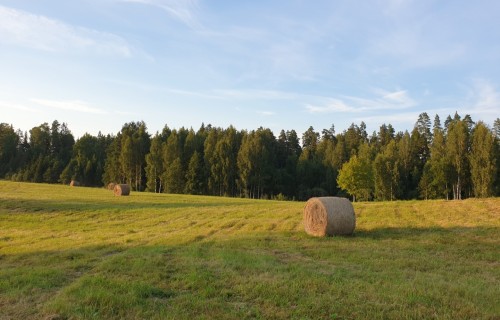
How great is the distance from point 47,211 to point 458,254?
83.2 feet

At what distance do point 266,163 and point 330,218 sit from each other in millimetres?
66833

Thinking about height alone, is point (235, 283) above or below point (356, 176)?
below

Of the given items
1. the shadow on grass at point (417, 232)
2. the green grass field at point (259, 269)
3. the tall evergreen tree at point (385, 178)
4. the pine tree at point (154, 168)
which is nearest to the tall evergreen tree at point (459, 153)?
the tall evergreen tree at point (385, 178)

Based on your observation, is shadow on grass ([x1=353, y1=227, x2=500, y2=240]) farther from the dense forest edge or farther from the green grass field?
the dense forest edge

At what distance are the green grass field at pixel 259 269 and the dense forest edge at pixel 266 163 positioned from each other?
161ft

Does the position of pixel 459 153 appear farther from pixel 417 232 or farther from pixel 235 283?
pixel 235 283

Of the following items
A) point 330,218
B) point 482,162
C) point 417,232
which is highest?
point 482,162

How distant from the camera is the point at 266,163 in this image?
83.3 metres

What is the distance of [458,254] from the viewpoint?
12766mm

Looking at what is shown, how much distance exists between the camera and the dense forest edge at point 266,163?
66938 mm

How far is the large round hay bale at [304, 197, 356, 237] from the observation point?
16.5 meters

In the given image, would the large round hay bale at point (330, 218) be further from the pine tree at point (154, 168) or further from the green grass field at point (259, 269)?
the pine tree at point (154, 168)

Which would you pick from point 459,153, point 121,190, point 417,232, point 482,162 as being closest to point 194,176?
point 121,190

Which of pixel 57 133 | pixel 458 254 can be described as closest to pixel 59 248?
pixel 458 254
